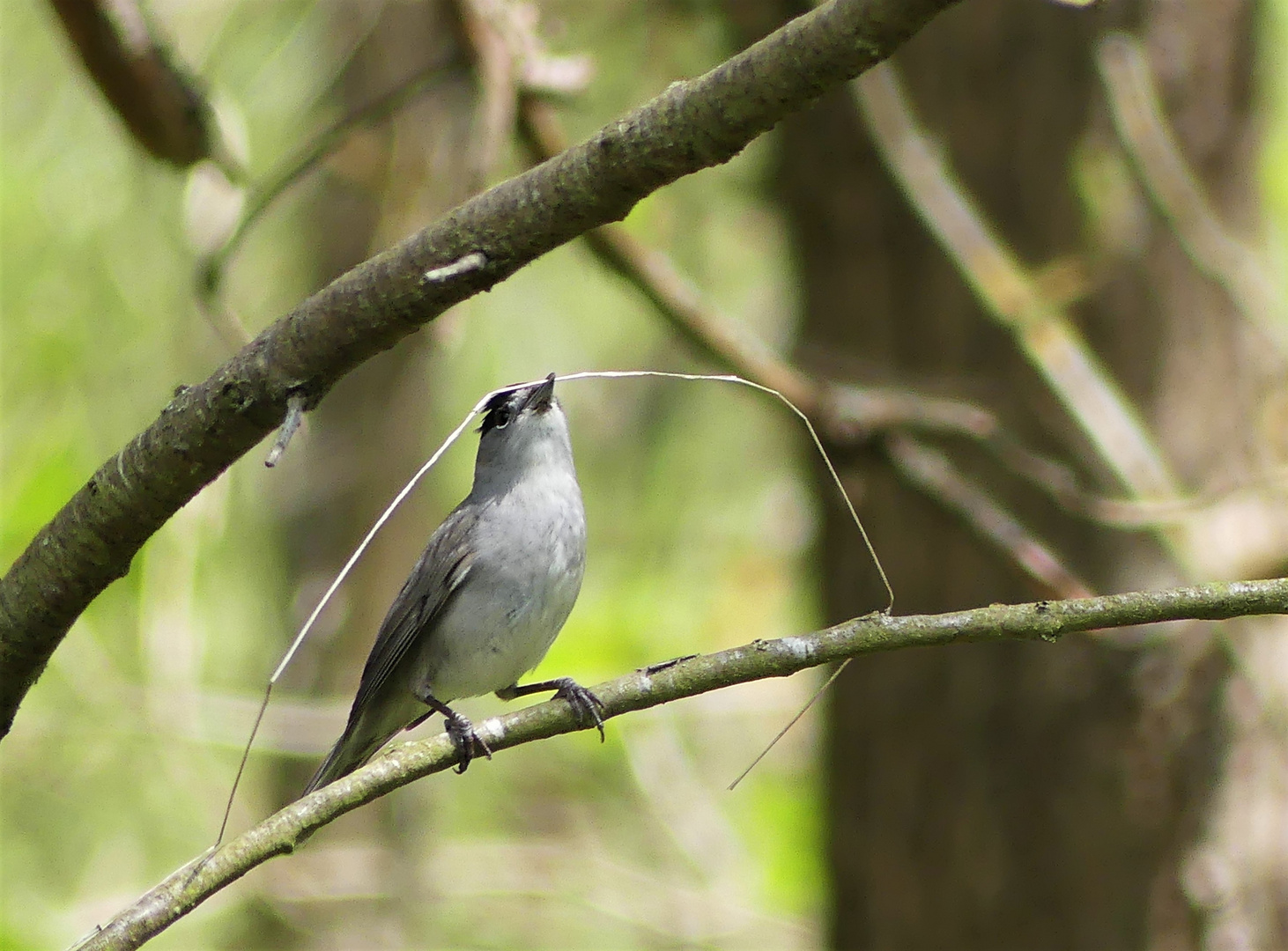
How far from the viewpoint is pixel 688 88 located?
6.59 feet

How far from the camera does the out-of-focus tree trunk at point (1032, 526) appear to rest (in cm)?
503

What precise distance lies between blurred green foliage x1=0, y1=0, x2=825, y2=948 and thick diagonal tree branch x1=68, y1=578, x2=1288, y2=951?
2728mm

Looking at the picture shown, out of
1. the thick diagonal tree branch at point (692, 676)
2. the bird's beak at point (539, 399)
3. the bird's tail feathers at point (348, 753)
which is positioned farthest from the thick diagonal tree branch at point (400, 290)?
the bird's beak at point (539, 399)

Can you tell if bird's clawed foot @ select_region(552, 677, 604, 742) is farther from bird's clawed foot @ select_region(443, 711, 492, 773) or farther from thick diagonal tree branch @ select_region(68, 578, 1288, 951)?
bird's clawed foot @ select_region(443, 711, 492, 773)

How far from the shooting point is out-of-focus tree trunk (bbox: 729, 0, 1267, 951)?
5031 millimetres

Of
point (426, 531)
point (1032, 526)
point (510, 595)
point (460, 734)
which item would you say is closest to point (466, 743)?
point (460, 734)

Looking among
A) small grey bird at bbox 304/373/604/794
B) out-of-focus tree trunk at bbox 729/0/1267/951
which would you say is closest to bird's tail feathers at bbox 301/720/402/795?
small grey bird at bbox 304/373/604/794

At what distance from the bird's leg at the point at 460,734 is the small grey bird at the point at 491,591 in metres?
0.01

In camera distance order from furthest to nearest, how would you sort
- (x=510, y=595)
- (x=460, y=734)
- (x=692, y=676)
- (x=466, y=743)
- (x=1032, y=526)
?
1. (x=1032, y=526)
2. (x=510, y=595)
3. (x=466, y=743)
4. (x=460, y=734)
5. (x=692, y=676)

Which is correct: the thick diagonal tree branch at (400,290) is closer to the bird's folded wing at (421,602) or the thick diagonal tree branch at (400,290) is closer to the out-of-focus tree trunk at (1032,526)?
the bird's folded wing at (421,602)

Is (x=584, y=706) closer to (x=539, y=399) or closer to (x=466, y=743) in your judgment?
(x=466, y=743)

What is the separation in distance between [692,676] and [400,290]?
0.92 m

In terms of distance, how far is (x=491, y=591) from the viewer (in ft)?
13.8

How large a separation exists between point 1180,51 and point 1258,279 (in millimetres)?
1099
